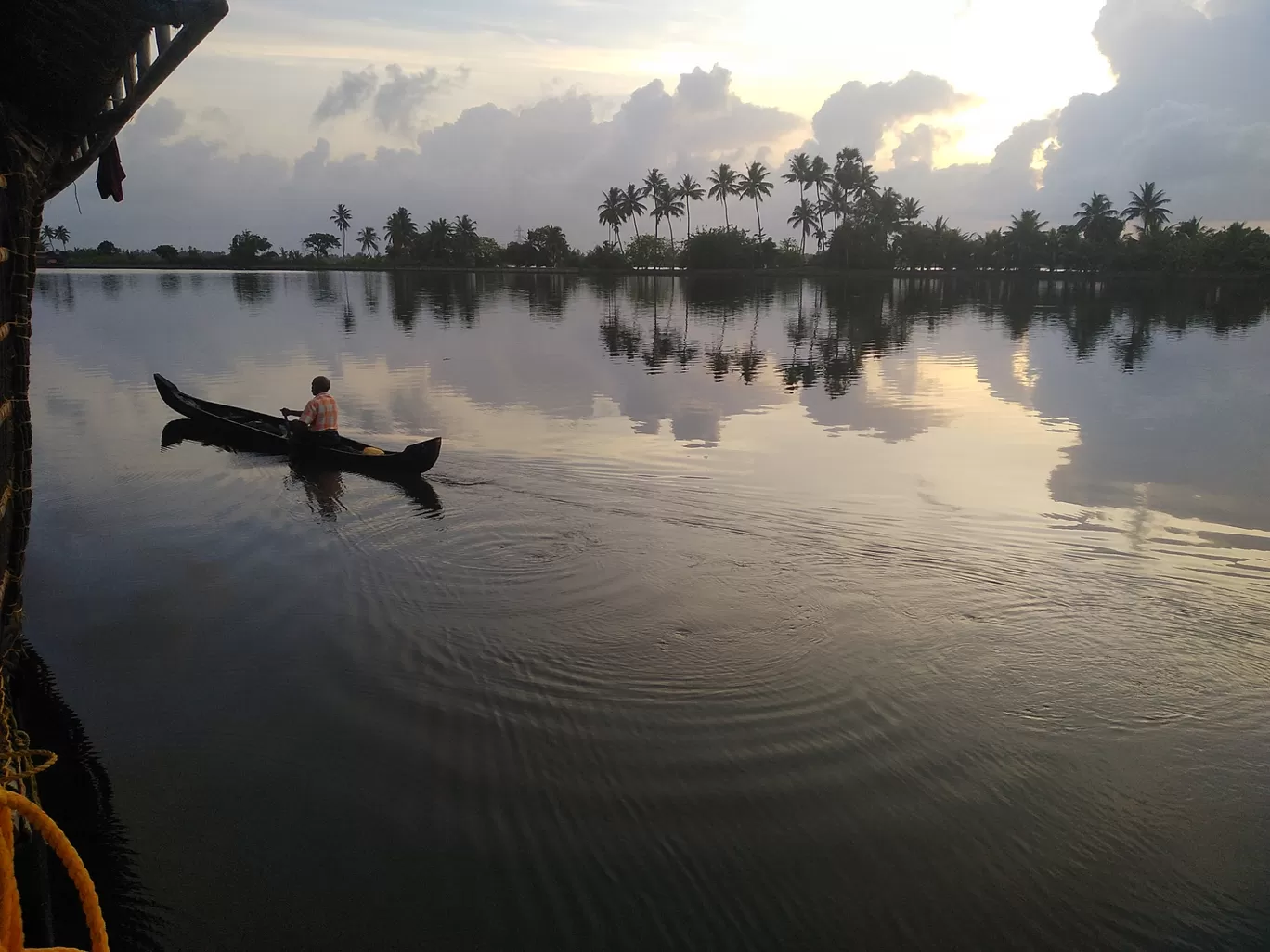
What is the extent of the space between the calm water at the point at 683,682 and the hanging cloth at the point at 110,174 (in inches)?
150

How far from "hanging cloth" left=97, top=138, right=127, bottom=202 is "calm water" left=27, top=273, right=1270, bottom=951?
12.5 ft

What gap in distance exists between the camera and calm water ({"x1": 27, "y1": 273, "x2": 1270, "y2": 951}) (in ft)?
14.3

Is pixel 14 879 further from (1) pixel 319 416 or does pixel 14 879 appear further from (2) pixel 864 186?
(2) pixel 864 186

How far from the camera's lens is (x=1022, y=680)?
6.44 m

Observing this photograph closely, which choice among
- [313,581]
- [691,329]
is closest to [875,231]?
[691,329]

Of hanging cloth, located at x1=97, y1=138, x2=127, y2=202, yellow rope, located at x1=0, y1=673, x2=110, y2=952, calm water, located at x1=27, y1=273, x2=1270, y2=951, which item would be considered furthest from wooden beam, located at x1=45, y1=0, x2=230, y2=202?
yellow rope, located at x1=0, y1=673, x2=110, y2=952

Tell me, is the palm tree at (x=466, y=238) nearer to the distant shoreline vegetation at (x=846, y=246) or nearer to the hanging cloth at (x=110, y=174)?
the distant shoreline vegetation at (x=846, y=246)

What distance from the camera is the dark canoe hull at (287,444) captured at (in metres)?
12.2

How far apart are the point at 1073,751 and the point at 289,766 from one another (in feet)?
17.5

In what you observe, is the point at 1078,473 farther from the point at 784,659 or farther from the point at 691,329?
the point at 691,329

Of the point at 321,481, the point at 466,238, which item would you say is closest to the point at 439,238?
the point at 466,238

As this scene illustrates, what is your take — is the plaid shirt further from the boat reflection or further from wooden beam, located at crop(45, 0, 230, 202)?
wooden beam, located at crop(45, 0, 230, 202)

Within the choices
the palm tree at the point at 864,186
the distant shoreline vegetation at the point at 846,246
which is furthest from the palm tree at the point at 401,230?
the palm tree at the point at 864,186

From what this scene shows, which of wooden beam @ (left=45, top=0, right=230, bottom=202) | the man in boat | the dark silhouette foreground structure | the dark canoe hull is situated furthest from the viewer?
the man in boat
